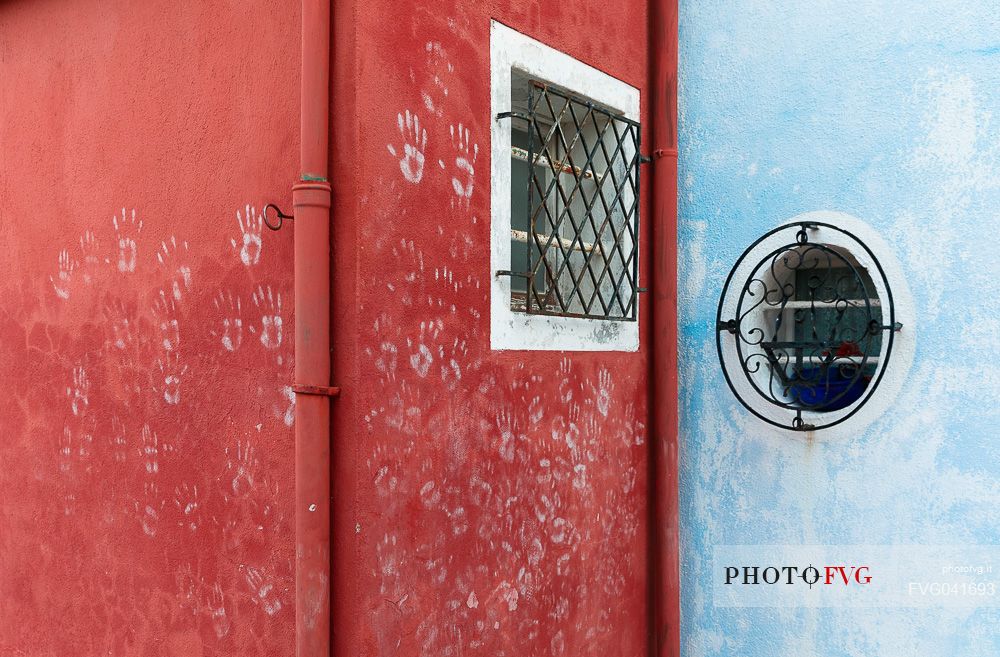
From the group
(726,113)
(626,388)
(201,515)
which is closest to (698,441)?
(626,388)

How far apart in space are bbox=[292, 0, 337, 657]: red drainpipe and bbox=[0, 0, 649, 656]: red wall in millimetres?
57

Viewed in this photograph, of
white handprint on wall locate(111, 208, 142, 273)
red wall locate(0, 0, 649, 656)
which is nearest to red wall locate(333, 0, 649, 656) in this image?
red wall locate(0, 0, 649, 656)

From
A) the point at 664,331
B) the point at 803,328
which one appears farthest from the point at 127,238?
the point at 803,328

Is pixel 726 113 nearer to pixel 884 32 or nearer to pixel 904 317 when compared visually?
pixel 884 32

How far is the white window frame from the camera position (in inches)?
131

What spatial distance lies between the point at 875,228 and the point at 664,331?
1117 mm

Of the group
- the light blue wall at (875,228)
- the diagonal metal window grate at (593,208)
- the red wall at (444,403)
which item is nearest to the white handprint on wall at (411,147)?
the red wall at (444,403)

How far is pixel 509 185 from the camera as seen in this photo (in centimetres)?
340

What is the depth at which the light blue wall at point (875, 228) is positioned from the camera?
3.94 meters

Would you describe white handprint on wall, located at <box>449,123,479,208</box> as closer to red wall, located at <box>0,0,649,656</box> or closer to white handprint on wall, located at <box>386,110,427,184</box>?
red wall, located at <box>0,0,649,656</box>

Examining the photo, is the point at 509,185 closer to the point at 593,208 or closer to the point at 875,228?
the point at 593,208

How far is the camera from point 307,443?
2.74m

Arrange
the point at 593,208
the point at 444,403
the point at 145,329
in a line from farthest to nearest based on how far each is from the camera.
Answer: the point at 593,208 → the point at 145,329 → the point at 444,403

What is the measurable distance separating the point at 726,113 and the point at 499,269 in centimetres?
181
